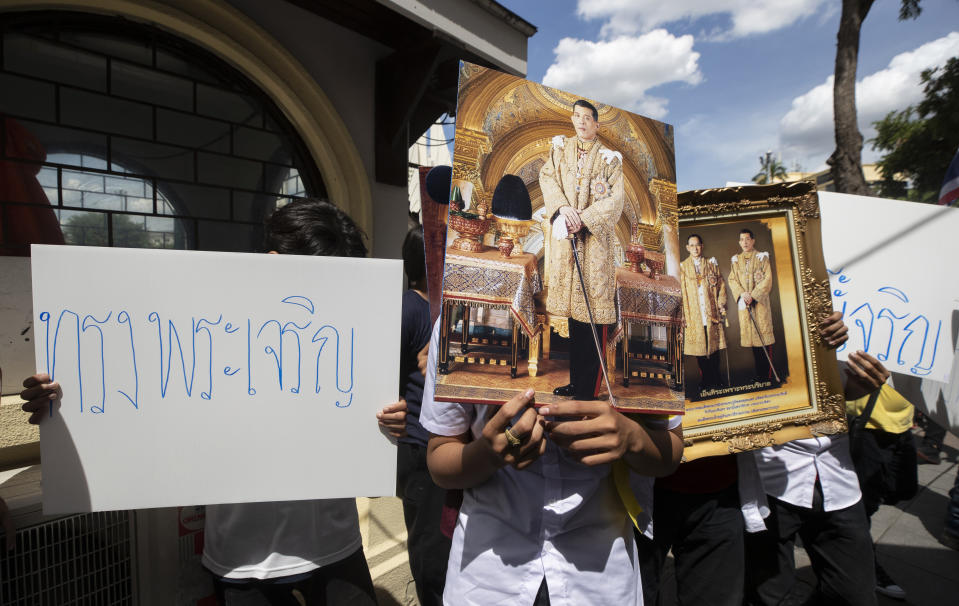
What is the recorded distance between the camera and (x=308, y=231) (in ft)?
4.24

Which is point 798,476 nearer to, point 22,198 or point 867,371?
point 867,371

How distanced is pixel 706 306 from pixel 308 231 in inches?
46.7

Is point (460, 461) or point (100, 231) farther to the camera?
point (100, 231)

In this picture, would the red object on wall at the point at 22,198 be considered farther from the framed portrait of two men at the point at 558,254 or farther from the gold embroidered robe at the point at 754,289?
the gold embroidered robe at the point at 754,289

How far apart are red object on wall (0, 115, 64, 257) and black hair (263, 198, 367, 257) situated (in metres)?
2.17

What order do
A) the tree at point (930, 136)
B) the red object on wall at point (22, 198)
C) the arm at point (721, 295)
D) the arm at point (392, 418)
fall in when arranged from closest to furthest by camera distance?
1. the arm at point (392, 418)
2. the arm at point (721, 295)
3. the red object on wall at point (22, 198)
4. the tree at point (930, 136)

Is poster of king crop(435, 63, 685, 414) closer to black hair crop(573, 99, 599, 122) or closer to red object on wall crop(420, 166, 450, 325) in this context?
black hair crop(573, 99, 599, 122)

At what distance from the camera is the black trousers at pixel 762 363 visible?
1.40 meters

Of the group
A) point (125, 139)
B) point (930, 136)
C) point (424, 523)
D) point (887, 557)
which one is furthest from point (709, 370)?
point (930, 136)

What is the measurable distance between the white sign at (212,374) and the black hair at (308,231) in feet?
0.82

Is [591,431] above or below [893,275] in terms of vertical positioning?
below

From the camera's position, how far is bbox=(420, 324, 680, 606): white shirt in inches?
36.9

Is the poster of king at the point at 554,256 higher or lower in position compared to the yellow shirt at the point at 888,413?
higher

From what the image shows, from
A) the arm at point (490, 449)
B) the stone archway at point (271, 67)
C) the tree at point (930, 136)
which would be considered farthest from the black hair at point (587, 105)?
the tree at point (930, 136)
